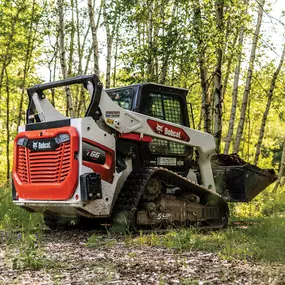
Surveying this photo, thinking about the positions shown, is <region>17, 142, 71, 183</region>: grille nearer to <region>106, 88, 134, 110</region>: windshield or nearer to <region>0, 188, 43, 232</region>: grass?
<region>0, 188, 43, 232</region>: grass

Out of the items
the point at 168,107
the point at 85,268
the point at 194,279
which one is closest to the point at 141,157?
the point at 168,107

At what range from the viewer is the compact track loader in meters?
6.80

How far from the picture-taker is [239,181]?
29.8ft

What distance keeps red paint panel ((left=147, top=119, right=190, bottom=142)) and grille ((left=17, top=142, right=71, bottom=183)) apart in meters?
1.59

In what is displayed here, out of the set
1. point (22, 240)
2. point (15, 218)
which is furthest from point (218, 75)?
point (22, 240)

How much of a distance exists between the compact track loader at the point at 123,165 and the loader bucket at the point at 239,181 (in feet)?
0.06

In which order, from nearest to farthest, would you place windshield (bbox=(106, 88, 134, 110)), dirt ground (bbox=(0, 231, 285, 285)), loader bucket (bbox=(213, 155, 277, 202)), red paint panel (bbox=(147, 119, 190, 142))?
dirt ground (bbox=(0, 231, 285, 285))
red paint panel (bbox=(147, 119, 190, 142))
windshield (bbox=(106, 88, 134, 110))
loader bucket (bbox=(213, 155, 277, 202))

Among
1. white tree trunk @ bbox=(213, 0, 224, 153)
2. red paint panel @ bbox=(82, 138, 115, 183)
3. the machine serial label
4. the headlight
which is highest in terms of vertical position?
white tree trunk @ bbox=(213, 0, 224, 153)

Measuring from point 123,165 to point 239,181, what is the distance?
8.65ft

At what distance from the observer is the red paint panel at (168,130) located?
7836 millimetres

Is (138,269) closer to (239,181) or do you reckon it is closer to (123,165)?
(123,165)

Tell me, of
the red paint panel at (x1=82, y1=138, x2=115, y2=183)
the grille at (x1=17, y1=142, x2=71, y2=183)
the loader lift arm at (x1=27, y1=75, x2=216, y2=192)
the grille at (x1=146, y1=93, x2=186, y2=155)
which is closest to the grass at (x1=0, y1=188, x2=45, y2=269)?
the grille at (x1=17, y1=142, x2=71, y2=183)

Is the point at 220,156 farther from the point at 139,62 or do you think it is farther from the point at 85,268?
the point at 85,268

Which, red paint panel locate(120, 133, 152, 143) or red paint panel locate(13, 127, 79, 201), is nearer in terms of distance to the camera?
red paint panel locate(13, 127, 79, 201)
